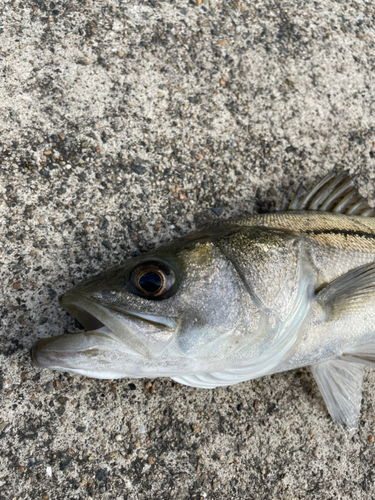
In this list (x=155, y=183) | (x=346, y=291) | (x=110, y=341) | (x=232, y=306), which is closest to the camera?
(x=110, y=341)

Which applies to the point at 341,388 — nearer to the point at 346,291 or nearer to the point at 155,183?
the point at 346,291

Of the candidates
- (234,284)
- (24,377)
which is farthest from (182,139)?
(24,377)

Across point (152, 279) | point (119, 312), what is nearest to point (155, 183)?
point (152, 279)

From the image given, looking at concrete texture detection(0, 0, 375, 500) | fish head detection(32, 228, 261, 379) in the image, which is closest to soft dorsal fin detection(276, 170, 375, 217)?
concrete texture detection(0, 0, 375, 500)

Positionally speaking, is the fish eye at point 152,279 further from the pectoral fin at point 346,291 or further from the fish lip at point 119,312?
the pectoral fin at point 346,291

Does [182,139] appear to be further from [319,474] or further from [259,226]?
[319,474]

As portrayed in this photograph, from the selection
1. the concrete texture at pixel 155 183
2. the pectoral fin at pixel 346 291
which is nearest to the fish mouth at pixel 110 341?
the concrete texture at pixel 155 183

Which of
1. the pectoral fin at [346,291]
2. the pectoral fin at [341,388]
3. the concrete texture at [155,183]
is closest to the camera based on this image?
the pectoral fin at [346,291]

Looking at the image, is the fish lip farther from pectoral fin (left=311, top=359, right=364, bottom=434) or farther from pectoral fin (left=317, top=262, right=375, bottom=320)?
pectoral fin (left=311, top=359, right=364, bottom=434)
